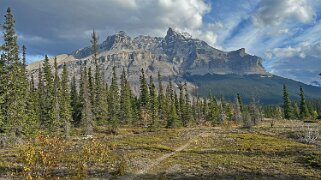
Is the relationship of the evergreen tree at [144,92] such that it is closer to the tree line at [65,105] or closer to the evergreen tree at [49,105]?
the tree line at [65,105]

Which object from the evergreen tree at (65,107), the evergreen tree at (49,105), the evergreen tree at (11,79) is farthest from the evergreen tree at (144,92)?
the evergreen tree at (11,79)

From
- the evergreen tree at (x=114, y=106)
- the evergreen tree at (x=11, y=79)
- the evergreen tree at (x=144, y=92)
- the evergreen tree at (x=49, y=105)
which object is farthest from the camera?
the evergreen tree at (x=144, y=92)

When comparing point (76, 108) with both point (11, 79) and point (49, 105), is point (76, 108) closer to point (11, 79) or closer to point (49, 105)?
point (49, 105)

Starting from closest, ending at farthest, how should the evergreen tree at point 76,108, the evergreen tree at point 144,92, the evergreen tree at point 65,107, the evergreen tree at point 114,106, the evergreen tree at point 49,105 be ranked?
the evergreen tree at point 65,107, the evergreen tree at point 49,105, the evergreen tree at point 114,106, the evergreen tree at point 76,108, the evergreen tree at point 144,92

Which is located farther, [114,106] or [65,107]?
[114,106]

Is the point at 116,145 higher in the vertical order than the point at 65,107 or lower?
lower

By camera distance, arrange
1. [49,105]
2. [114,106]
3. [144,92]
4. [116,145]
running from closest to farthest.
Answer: [116,145] < [49,105] < [114,106] < [144,92]

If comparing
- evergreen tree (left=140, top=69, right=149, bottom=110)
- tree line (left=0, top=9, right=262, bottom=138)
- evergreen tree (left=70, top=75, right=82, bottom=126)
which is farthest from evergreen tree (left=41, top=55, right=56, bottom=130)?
evergreen tree (left=140, top=69, right=149, bottom=110)

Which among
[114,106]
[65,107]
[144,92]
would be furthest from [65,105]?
[144,92]

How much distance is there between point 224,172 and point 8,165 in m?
19.2

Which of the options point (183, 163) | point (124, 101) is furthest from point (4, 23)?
point (124, 101)

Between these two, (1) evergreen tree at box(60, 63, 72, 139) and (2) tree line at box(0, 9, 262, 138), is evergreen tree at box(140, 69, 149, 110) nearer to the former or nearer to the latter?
(2) tree line at box(0, 9, 262, 138)

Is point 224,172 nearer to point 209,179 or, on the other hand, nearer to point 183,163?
point 209,179

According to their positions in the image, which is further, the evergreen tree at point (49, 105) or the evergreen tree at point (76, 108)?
the evergreen tree at point (76, 108)
